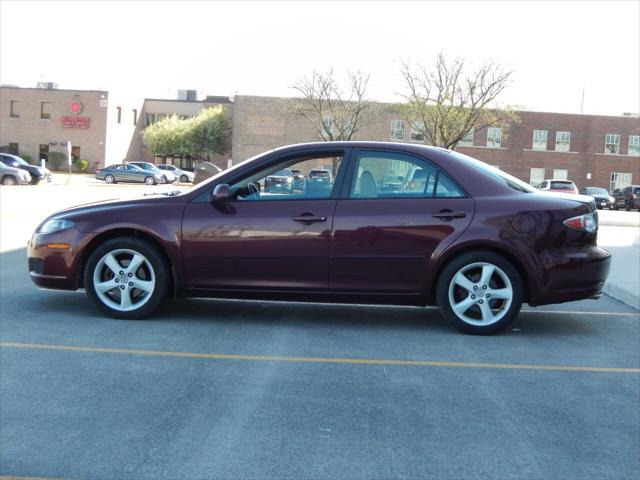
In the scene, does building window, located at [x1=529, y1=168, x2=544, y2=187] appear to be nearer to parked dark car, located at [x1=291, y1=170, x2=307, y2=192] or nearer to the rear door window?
the rear door window

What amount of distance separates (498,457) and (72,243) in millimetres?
4432

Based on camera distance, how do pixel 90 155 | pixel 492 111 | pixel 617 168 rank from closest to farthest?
pixel 492 111 → pixel 617 168 → pixel 90 155

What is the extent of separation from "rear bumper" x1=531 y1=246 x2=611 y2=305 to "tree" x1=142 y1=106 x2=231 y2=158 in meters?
69.9

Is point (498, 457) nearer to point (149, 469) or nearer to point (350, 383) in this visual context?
point (350, 383)

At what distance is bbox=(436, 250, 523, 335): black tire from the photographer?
6605 millimetres

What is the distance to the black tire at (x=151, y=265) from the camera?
6852mm

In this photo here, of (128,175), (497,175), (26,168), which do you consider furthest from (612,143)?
(497,175)

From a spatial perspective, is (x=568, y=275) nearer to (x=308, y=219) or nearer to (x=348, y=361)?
(x=348, y=361)

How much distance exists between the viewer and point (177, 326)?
684 centimetres

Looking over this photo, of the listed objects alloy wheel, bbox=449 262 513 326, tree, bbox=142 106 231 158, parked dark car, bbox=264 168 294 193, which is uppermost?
tree, bbox=142 106 231 158

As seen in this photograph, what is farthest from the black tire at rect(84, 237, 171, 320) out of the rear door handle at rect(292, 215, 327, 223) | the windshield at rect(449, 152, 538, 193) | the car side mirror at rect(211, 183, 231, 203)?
the windshield at rect(449, 152, 538, 193)

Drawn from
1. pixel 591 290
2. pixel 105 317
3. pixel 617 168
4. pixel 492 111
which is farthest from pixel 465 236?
pixel 617 168

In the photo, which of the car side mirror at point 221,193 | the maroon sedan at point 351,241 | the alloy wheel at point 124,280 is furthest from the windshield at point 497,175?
the alloy wheel at point 124,280

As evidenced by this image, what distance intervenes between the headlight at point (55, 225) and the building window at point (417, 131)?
4648cm
